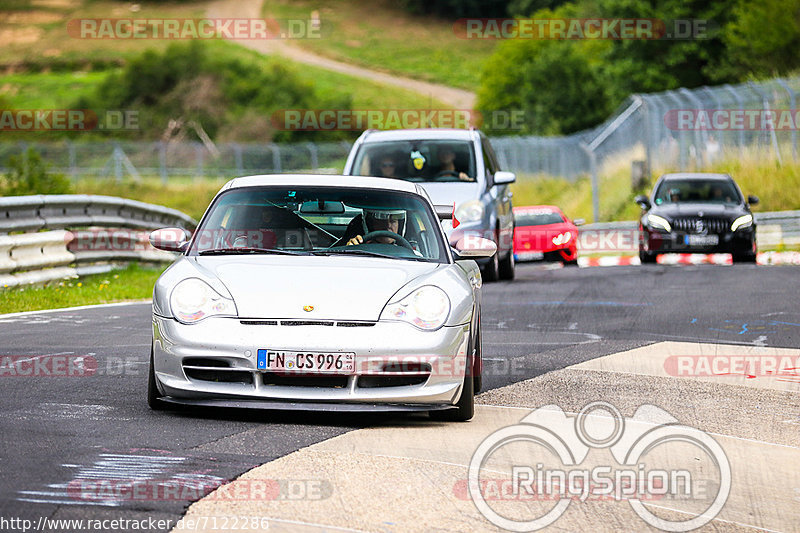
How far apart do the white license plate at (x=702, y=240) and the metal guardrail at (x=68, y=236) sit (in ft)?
27.1

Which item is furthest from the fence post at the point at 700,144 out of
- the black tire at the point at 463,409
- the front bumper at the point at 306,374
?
the front bumper at the point at 306,374

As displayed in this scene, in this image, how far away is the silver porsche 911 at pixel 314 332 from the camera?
7.24 m

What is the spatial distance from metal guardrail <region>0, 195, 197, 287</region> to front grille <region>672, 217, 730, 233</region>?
8.13 meters

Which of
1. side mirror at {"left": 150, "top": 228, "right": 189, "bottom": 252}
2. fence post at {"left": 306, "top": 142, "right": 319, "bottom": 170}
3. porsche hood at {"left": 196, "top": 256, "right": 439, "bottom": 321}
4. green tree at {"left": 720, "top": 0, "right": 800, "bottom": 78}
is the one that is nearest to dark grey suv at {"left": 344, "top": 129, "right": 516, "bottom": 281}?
side mirror at {"left": 150, "top": 228, "right": 189, "bottom": 252}

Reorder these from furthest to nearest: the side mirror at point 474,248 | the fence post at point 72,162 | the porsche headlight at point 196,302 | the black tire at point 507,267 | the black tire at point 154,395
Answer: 1. the fence post at point 72,162
2. the black tire at point 507,267
3. the side mirror at point 474,248
4. the black tire at point 154,395
5. the porsche headlight at point 196,302

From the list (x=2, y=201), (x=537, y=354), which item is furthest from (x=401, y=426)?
(x=2, y=201)

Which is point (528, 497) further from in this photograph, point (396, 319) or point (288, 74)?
point (288, 74)

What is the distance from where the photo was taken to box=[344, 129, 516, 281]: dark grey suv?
1684 cm

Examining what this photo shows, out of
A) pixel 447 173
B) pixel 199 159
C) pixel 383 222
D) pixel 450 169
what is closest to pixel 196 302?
pixel 383 222

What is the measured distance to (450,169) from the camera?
1747 centimetres

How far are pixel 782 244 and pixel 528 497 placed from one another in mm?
22065

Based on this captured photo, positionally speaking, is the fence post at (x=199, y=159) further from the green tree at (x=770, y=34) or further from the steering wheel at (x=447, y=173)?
the steering wheel at (x=447, y=173)

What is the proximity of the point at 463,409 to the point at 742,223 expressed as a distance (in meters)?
15.6

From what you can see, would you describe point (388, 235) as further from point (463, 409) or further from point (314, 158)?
point (314, 158)
